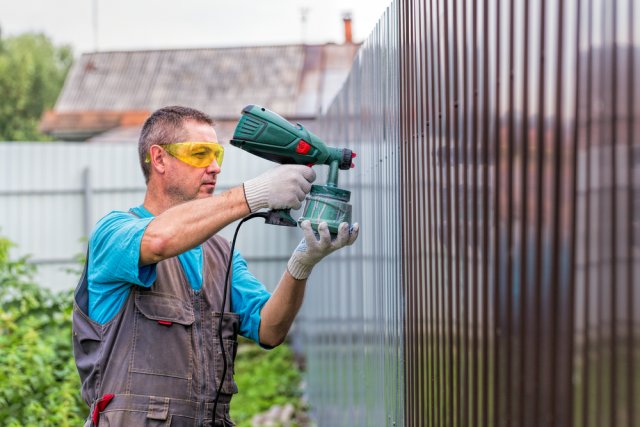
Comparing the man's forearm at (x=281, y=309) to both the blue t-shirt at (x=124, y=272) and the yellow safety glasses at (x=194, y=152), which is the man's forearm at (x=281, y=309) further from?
the yellow safety glasses at (x=194, y=152)

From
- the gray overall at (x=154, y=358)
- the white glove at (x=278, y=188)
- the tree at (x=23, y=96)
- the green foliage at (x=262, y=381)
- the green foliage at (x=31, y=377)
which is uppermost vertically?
the tree at (x=23, y=96)

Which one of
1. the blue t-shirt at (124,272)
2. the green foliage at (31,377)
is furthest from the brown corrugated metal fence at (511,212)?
the green foliage at (31,377)

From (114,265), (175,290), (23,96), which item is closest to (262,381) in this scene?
(175,290)

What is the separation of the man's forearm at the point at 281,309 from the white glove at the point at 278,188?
0.59 metres

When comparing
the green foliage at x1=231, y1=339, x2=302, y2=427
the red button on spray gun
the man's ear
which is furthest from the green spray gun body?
the green foliage at x1=231, y1=339, x2=302, y2=427

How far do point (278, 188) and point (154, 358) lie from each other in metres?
0.81

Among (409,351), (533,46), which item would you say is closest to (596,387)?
(533,46)

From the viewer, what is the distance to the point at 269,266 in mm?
12562

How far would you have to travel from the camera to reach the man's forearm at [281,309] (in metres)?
3.75

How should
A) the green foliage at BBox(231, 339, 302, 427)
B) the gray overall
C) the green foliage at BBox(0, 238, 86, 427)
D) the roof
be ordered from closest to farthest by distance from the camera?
the gray overall
the green foliage at BBox(0, 238, 86, 427)
the green foliage at BBox(231, 339, 302, 427)
the roof

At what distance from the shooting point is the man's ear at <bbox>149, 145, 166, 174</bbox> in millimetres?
3773

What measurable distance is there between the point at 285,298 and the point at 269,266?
347 inches

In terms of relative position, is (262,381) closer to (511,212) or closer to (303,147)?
(303,147)

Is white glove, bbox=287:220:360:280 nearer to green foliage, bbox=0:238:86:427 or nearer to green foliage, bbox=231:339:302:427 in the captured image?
green foliage, bbox=0:238:86:427
